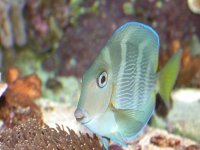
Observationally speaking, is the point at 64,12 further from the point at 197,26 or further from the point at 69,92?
the point at 197,26

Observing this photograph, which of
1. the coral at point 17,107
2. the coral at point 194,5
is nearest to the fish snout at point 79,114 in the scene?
the coral at point 17,107

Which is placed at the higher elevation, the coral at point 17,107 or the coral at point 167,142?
the coral at point 17,107

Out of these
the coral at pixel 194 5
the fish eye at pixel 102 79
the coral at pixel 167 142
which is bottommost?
the coral at pixel 167 142

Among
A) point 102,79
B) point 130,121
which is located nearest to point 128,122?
point 130,121

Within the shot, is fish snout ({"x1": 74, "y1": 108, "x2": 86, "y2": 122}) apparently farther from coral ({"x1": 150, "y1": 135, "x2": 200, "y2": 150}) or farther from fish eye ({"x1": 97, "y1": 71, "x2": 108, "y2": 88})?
coral ({"x1": 150, "y1": 135, "x2": 200, "y2": 150})

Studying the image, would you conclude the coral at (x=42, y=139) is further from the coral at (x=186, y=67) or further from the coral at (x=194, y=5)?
the coral at (x=194, y=5)

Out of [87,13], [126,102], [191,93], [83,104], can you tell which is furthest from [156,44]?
[87,13]

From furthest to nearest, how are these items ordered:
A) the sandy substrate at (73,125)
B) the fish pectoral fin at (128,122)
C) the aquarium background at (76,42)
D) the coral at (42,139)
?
the aquarium background at (76,42)
the sandy substrate at (73,125)
the coral at (42,139)
the fish pectoral fin at (128,122)
